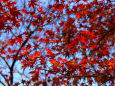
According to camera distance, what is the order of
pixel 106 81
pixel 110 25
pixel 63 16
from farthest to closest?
pixel 63 16
pixel 106 81
pixel 110 25

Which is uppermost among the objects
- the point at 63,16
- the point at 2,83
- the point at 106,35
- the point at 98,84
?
the point at 63,16

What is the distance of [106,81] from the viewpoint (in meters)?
4.70

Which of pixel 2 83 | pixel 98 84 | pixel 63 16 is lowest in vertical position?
pixel 98 84

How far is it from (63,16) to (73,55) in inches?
99.6

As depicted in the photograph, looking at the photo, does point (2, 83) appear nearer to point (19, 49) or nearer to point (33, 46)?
point (19, 49)

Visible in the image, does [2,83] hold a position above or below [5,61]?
below

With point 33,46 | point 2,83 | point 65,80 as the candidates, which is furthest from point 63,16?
point 2,83

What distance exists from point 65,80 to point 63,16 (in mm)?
3253

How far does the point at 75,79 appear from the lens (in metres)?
4.98

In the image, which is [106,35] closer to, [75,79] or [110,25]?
[110,25]

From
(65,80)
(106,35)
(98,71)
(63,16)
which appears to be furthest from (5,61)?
(106,35)

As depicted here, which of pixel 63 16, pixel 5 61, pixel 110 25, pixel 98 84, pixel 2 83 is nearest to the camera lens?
pixel 110 25

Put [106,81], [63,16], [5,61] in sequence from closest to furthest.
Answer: [106,81]
[5,61]
[63,16]

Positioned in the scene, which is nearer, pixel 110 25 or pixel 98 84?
pixel 110 25
